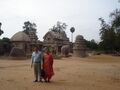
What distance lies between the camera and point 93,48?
96625 millimetres

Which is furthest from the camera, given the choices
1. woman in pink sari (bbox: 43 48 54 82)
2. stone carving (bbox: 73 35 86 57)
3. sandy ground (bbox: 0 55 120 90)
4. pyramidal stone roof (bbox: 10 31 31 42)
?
pyramidal stone roof (bbox: 10 31 31 42)

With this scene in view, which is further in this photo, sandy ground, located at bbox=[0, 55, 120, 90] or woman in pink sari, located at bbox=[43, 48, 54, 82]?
woman in pink sari, located at bbox=[43, 48, 54, 82]

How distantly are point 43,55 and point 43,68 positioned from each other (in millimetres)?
665

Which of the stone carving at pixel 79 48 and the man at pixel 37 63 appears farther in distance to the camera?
the stone carving at pixel 79 48

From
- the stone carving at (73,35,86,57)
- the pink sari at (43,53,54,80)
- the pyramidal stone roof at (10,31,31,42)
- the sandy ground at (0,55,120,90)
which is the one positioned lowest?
the sandy ground at (0,55,120,90)

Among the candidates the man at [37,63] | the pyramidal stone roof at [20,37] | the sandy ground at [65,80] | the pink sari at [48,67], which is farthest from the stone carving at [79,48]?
the pink sari at [48,67]

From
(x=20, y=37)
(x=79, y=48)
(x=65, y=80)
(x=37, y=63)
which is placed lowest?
(x=65, y=80)

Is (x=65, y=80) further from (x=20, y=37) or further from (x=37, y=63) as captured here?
(x=20, y=37)

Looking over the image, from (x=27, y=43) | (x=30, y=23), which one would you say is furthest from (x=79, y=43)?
(x=30, y=23)

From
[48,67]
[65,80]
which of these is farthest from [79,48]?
[48,67]

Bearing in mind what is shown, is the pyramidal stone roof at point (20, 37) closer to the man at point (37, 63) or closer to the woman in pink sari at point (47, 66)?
the man at point (37, 63)

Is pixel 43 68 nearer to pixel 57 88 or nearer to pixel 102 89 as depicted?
pixel 57 88

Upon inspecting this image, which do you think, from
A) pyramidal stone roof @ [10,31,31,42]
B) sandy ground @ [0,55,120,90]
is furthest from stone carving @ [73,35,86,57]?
sandy ground @ [0,55,120,90]

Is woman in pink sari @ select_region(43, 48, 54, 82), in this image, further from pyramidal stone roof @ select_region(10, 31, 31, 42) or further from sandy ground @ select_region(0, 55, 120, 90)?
pyramidal stone roof @ select_region(10, 31, 31, 42)
